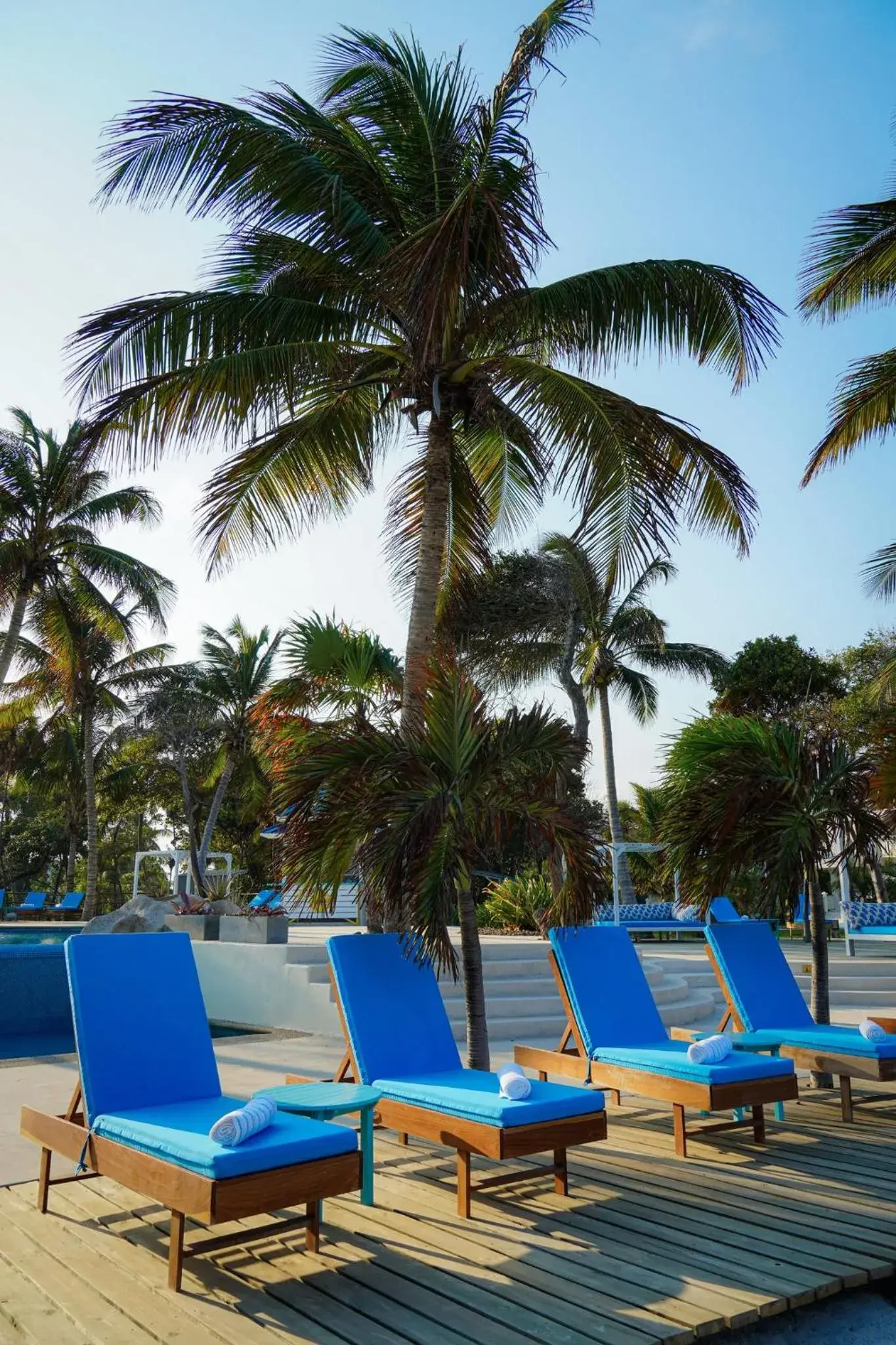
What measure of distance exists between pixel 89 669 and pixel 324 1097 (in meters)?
20.6

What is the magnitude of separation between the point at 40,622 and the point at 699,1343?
63.0ft

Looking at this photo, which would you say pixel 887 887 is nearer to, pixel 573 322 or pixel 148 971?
pixel 573 322

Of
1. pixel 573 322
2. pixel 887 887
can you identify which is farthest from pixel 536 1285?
pixel 887 887

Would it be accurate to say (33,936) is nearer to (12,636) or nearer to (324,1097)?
(12,636)

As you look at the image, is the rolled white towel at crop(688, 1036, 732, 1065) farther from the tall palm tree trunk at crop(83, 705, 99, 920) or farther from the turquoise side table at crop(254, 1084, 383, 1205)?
the tall palm tree trunk at crop(83, 705, 99, 920)

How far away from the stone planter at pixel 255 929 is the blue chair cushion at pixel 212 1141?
7.27 metres

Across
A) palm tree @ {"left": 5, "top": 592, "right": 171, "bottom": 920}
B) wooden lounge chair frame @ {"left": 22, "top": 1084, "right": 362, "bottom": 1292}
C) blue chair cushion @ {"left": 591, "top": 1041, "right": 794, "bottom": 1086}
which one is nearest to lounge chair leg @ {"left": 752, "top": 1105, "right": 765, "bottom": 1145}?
blue chair cushion @ {"left": 591, "top": 1041, "right": 794, "bottom": 1086}

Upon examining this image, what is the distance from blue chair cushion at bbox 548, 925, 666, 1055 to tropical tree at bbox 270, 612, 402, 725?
18.4 ft

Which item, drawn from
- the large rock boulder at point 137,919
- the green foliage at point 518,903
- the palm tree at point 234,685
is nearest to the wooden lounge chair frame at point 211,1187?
the large rock boulder at point 137,919

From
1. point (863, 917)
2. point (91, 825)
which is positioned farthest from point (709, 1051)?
point (91, 825)

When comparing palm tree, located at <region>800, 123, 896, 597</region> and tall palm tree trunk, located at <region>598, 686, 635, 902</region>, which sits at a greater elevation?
palm tree, located at <region>800, 123, 896, 597</region>

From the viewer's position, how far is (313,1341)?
2.93m

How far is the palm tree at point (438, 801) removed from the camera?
208 inches

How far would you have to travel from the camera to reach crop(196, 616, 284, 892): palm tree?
24.8m
